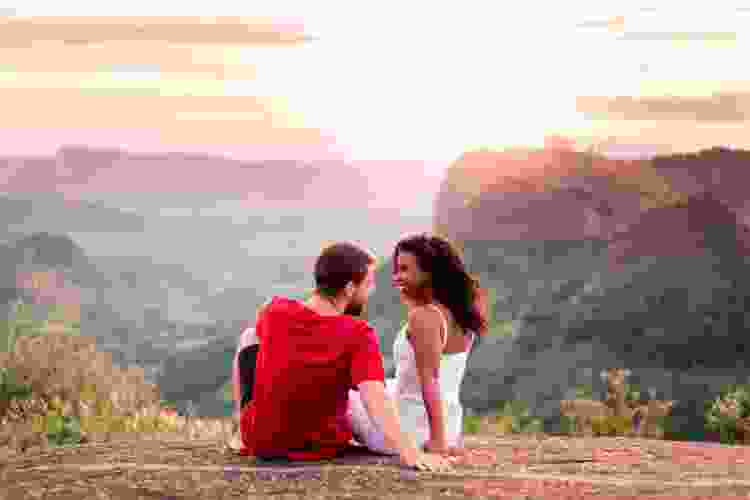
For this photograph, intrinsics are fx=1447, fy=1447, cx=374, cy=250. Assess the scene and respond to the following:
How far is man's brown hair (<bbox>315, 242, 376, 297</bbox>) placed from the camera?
7324 mm

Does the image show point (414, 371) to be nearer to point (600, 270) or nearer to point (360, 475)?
point (360, 475)

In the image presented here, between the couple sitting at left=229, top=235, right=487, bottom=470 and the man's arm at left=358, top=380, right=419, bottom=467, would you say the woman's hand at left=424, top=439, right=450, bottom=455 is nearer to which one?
the couple sitting at left=229, top=235, right=487, bottom=470

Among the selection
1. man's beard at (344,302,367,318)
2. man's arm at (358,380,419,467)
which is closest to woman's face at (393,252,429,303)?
man's beard at (344,302,367,318)

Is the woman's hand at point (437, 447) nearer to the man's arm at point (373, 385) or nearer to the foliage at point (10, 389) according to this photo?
the man's arm at point (373, 385)

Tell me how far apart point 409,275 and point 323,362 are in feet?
2.48

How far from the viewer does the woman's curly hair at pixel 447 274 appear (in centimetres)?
787

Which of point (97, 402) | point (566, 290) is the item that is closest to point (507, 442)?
point (97, 402)

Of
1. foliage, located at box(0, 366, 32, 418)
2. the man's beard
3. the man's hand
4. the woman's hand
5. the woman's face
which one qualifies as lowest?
the man's hand

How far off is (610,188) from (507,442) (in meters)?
38.2

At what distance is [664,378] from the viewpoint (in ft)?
106

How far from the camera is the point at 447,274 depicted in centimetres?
790

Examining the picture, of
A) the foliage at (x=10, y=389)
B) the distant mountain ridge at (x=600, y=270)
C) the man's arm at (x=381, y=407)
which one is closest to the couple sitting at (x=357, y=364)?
the man's arm at (x=381, y=407)

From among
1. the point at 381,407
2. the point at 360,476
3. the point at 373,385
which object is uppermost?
the point at 373,385

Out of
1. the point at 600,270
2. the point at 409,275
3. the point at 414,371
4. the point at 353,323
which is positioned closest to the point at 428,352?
the point at 414,371
